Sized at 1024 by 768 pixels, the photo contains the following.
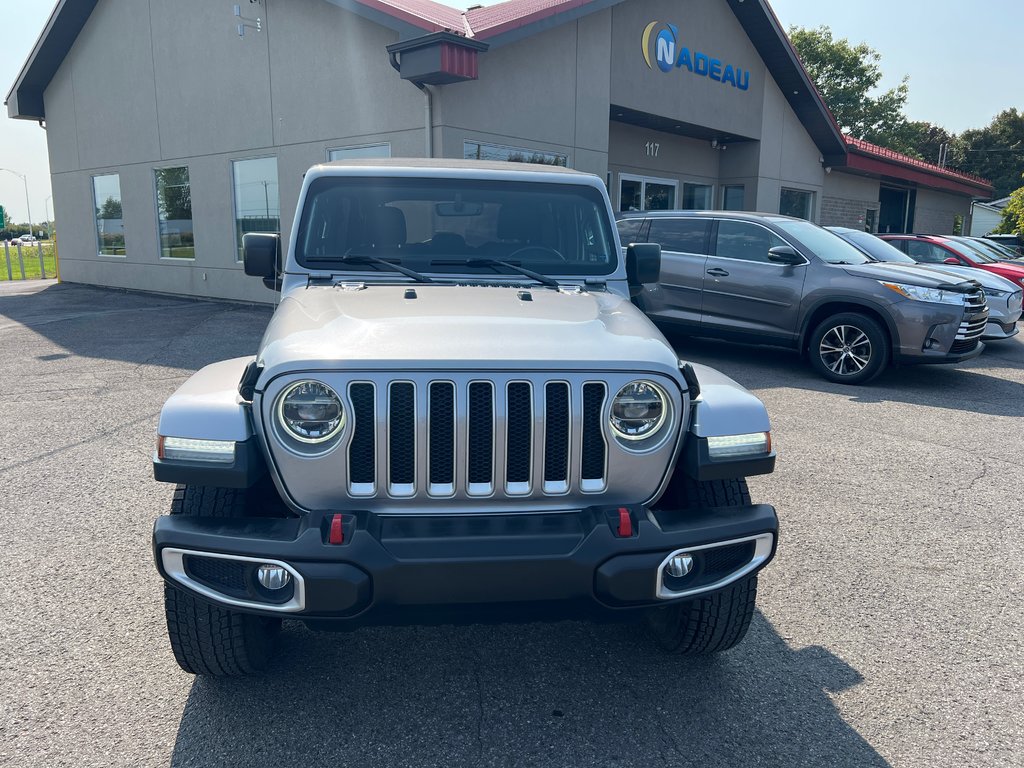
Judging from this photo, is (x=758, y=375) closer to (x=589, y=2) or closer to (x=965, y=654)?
(x=965, y=654)

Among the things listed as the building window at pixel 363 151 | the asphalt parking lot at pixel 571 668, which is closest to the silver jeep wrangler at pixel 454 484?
the asphalt parking lot at pixel 571 668

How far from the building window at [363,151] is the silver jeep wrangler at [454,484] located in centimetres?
987

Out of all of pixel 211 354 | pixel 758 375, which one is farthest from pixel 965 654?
pixel 211 354

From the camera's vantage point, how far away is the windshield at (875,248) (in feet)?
33.2

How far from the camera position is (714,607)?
9.36 feet

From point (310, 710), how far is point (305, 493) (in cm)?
82

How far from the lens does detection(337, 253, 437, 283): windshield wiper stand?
363 centimetres

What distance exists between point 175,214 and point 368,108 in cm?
606

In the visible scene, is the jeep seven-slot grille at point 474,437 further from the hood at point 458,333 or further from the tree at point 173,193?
the tree at point 173,193

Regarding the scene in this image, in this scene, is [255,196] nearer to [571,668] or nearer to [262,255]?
[262,255]

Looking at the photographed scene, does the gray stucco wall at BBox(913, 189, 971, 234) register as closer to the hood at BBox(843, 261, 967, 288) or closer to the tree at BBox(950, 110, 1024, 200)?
the hood at BBox(843, 261, 967, 288)

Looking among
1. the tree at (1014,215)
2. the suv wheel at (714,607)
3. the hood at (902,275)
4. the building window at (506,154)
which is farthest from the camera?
the tree at (1014,215)

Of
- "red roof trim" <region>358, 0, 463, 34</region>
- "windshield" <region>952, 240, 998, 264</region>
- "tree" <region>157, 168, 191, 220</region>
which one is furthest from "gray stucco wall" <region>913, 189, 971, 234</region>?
"tree" <region>157, 168, 191, 220</region>

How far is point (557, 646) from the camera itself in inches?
128
